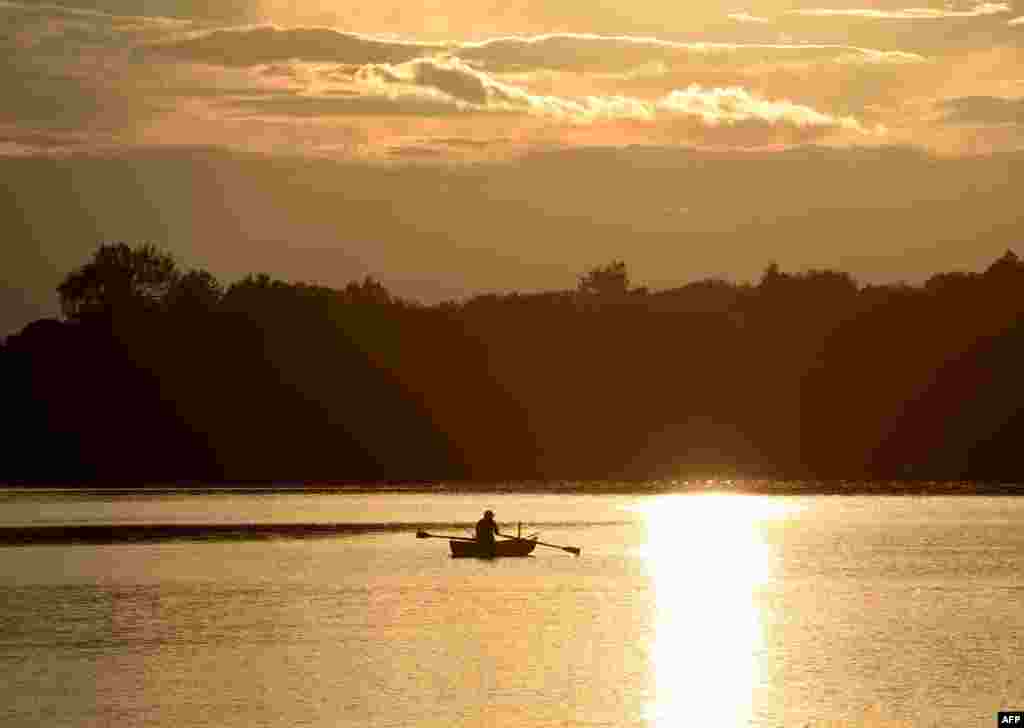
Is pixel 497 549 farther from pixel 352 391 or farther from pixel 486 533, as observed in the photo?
pixel 352 391

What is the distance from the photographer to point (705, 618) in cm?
6322

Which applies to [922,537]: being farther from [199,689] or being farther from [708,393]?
[708,393]

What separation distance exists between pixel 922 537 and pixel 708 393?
9758 centimetres

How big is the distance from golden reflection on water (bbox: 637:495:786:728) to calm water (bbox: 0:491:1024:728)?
0.15 metres

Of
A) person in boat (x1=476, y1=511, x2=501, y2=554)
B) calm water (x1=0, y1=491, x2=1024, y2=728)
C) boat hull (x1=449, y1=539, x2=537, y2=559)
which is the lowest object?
calm water (x1=0, y1=491, x2=1024, y2=728)

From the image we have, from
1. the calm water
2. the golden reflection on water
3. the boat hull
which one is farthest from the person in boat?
the golden reflection on water

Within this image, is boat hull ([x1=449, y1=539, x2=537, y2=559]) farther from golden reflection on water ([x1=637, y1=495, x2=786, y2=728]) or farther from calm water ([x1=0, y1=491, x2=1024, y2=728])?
golden reflection on water ([x1=637, y1=495, x2=786, y2=728])

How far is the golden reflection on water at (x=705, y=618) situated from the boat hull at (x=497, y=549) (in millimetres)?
4685

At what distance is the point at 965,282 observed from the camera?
188250 mm

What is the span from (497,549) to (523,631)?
23.5 m

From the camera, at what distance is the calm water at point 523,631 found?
43656mm

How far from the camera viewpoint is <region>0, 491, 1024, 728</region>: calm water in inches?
1719

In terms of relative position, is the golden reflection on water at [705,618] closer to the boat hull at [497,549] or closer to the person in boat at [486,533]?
the boat hull at [497,549]

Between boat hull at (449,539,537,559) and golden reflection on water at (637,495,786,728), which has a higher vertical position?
boat hull at (449,539,537,559)
